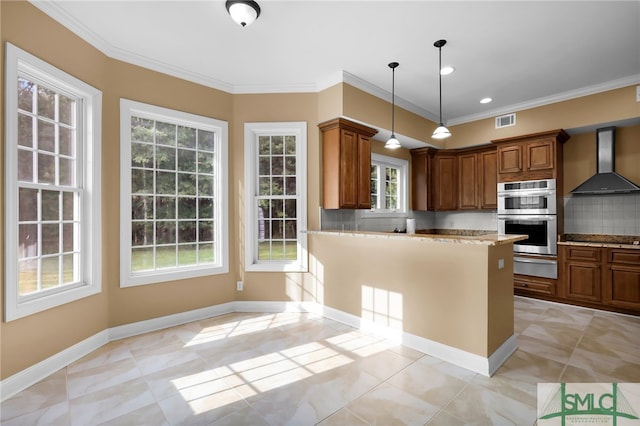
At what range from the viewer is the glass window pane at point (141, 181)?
136 inches

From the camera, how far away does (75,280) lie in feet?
9.62

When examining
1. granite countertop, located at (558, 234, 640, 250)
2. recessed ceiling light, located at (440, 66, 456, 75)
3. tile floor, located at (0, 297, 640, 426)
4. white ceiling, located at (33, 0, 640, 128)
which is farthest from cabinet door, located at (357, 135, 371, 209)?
granite countertop, located at (558, 234, 640, 250)

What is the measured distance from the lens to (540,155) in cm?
453

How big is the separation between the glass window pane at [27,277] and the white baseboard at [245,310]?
23.7 inches

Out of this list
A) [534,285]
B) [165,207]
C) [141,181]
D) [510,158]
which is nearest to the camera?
[141,181]

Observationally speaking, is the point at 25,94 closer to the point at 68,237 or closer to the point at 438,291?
the point at 68,237

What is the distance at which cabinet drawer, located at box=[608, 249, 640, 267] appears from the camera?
3.77 metres

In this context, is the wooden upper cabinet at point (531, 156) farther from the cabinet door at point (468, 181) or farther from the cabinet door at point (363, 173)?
the cabinet door at point (363, 173)

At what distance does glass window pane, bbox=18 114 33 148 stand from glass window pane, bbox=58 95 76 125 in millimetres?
297

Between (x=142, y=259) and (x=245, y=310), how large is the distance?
1.43 m

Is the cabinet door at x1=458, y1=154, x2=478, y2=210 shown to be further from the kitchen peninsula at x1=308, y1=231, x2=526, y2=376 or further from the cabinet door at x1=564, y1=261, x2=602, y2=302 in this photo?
the kitchen peninsula at x1=308, y1=231, x2=526, y2=376

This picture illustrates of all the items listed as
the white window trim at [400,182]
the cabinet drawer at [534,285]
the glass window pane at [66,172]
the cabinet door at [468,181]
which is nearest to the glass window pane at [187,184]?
the glass window pane at [66,172]

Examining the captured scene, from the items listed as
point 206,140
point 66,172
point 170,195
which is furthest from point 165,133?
point 66,172

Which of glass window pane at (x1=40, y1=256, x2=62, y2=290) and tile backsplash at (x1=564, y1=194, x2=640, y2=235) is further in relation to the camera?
tile backsplash at (x1=564, y1=194, x2=640, y2=235)
